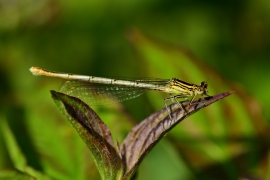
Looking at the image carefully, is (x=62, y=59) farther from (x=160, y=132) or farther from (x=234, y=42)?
(x=160, y=132)

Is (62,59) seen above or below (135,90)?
above

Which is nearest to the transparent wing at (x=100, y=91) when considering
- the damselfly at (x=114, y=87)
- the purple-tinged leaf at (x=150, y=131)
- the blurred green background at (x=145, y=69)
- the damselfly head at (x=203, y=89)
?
the damselfly at (x=114, y=87)

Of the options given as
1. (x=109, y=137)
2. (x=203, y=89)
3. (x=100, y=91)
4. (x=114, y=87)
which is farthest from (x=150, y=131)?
(x=114, y=87)

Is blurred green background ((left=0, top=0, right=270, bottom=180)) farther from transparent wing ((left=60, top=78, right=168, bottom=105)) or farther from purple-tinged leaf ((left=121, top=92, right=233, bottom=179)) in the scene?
purple-tinged leaf ((left=121, top=92, right=233, bottom=179))

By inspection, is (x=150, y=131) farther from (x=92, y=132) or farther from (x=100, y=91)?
(x=100, y=91)

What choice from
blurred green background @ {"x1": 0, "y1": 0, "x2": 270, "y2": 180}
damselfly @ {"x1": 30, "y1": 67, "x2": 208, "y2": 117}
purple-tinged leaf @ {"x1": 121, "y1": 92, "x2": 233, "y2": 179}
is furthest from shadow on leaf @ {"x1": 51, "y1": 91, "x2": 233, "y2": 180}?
damselfly @ {"x1": 30, "y1": 67, "x2": 208, "y2": 117}

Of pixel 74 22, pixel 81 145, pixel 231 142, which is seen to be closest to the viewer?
pixel 81 145

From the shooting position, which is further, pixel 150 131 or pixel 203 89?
A: pixel 203 89

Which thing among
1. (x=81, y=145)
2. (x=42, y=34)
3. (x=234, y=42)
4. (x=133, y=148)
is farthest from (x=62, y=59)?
(x=133, y=148)
